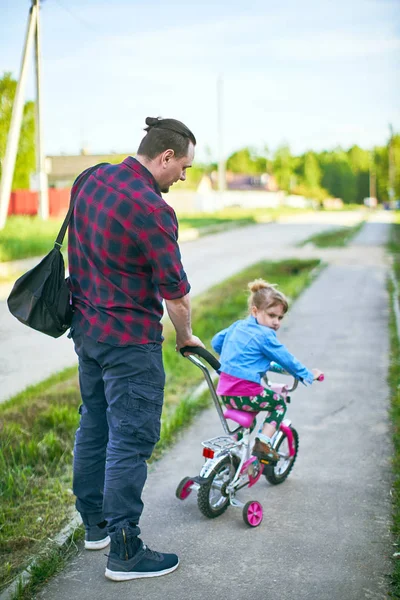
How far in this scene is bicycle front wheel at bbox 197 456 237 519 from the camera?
163 inches

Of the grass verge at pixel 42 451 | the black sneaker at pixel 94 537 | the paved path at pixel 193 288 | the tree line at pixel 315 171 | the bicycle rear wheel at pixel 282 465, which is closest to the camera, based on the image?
the black sneaker at pixel 94 537

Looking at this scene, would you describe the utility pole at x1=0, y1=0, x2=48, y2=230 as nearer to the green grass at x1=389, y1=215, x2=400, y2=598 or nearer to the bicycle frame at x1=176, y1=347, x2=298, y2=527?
the green grass at x1=389, y1=215, x2=400, y2=598

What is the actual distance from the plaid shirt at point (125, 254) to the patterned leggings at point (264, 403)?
1.09 meters

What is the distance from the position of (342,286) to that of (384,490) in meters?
10.7

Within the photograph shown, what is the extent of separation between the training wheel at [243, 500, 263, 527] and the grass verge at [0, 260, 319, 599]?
1067 millimetres

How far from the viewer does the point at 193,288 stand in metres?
14.9

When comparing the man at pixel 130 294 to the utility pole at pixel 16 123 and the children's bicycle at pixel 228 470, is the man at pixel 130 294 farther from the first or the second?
the utility pole at pixel 16 123

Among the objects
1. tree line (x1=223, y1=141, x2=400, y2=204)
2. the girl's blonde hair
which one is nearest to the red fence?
the girl's blonde hair

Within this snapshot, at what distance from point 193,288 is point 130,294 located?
37.9 feet

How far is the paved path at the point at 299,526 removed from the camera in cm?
347

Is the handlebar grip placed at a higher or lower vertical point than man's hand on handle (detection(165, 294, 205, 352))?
lower

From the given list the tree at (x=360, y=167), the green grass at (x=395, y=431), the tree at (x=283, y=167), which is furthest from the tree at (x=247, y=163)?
the green grass at (x=395, y=431)

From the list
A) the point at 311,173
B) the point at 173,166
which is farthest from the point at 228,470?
the point at 311,173

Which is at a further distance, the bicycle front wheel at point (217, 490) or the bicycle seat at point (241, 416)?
the bicycle seat at point (241, 416)
